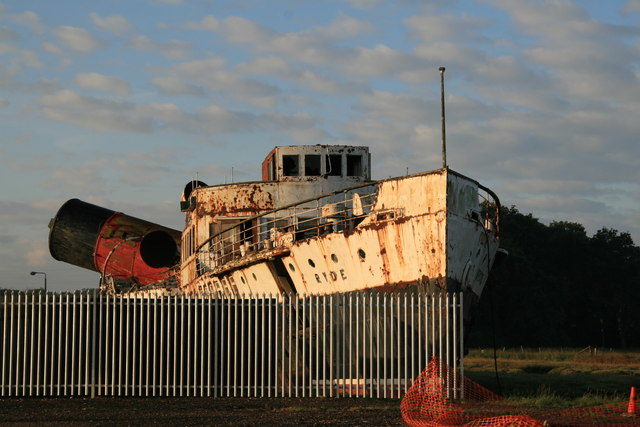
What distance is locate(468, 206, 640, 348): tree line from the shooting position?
58.4 m

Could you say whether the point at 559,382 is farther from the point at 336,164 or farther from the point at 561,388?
the point at 336,164

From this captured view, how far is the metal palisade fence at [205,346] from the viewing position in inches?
692

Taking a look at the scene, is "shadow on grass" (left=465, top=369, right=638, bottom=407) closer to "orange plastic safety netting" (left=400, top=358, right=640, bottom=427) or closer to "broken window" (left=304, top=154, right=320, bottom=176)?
"orange plastic safety netting" (left=400, top=358, right=640, bottom=427)

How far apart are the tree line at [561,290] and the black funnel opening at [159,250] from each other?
2672 centimetres

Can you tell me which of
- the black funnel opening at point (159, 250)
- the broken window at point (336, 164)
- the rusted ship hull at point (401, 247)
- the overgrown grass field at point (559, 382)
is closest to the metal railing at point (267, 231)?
the rusted ship hull at point (401, 247)

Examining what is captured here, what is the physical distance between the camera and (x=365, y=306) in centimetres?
1786

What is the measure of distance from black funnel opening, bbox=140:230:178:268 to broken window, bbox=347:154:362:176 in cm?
1099

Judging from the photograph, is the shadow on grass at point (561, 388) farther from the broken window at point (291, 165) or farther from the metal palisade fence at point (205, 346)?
the broken window at point (291, 165)

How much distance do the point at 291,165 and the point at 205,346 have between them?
9.24 m

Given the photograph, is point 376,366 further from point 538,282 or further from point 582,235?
point 582,235

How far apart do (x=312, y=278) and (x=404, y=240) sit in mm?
2834

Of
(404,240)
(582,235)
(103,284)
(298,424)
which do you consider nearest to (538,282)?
(582,235)

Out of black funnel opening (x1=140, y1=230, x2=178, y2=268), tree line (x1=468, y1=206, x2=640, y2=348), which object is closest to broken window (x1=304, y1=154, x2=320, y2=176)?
black funnel opening (x1=140, y1=230, x2=178, y2=268)

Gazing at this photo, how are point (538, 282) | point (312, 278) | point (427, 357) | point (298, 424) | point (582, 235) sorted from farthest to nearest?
point (582, 235) → point (538, 282) → point (312, 278) → point (427, 357) → point (298, 424)
